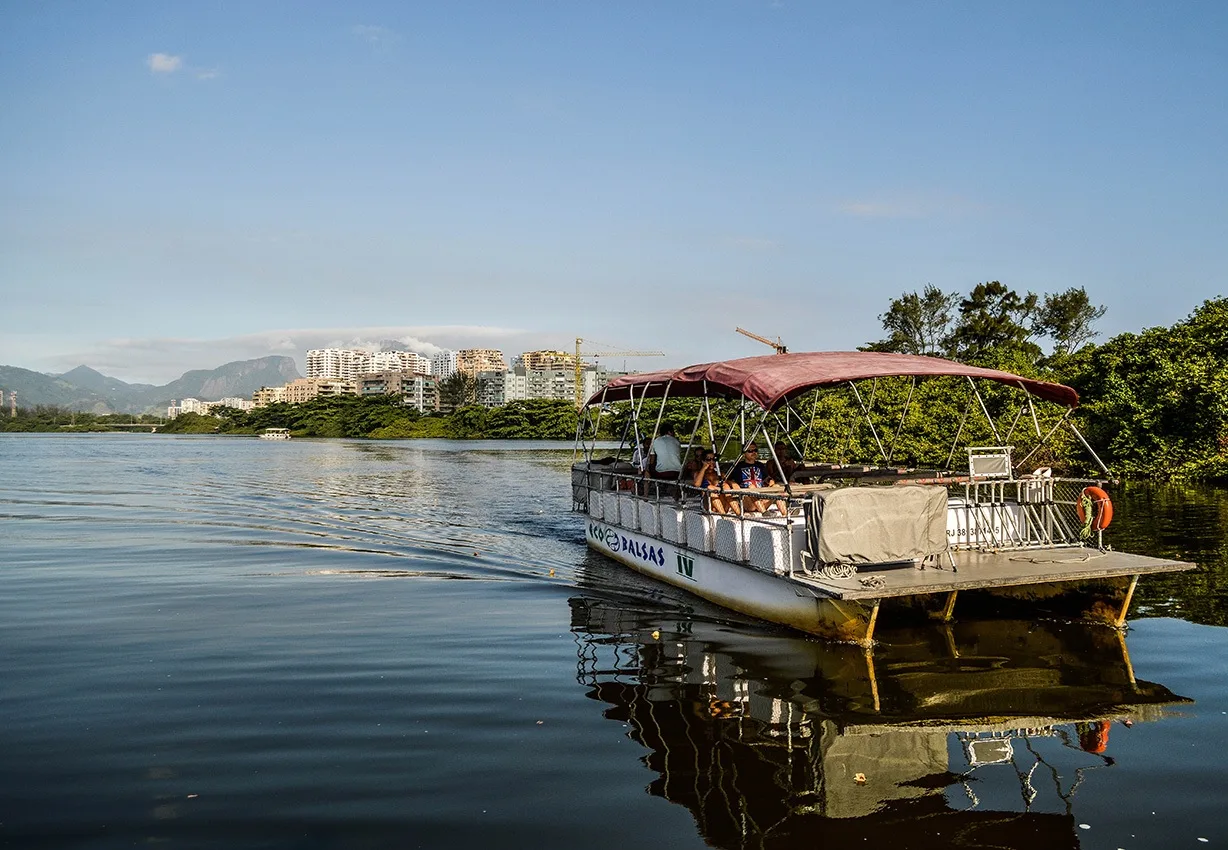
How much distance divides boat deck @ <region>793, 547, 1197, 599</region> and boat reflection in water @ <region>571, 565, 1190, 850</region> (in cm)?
90

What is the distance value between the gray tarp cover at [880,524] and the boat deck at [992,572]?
1.01 feet

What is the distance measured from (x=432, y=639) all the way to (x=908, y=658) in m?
5.93

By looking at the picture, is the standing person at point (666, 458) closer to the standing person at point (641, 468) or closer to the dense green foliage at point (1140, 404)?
the standing person at point (641, 468)

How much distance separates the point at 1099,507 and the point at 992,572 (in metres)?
1.87

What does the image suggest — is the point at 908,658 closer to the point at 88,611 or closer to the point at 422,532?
the point at 88,611

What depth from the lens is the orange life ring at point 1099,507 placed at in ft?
37.8

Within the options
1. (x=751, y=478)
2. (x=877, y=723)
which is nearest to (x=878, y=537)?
(x=877, y=723)

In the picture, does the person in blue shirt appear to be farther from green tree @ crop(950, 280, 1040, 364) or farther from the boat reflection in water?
green tree @ crop(950, 280, 1040, 364)

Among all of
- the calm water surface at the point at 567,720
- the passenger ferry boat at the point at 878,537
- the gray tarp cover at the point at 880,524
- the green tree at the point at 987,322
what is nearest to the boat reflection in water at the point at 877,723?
the calm water surface at the point at 567,720

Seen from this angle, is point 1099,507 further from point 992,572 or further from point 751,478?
point 751,478

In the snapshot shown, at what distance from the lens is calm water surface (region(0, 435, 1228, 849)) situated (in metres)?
6.45

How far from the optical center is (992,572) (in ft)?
36.2

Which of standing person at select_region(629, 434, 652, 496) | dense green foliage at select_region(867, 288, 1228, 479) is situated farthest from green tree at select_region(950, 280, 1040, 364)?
standing person at select_region(629, 434, 652, 496)

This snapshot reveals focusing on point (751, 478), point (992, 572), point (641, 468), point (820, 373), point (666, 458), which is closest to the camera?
point (992, 572)
